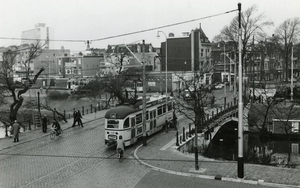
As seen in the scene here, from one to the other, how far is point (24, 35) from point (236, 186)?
136 metres

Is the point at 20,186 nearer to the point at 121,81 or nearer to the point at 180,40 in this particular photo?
the point at 121,81

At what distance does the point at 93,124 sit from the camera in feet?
104

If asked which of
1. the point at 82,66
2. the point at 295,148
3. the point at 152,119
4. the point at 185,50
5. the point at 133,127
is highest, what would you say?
the point at 185,50

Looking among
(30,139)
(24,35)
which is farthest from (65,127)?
(24,35)

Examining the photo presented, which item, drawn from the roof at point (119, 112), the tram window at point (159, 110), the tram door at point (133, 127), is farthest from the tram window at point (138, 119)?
the tram window at point (159, 110)

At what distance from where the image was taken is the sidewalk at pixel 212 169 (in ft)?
48.5

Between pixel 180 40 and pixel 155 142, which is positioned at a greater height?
pixel 180 40

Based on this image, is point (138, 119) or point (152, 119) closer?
point (138, 119)

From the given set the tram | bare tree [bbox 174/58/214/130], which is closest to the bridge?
bare tree [bbox 174/58/214/130]

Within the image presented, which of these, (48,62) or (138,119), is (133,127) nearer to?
(138,119)

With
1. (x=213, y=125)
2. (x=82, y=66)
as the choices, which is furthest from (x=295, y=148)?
(x=82, y=66)

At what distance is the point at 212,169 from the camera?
54.6 ft

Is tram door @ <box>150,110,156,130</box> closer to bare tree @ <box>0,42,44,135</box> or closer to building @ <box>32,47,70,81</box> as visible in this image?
bare tree @ <box>0,42,44,135</box>

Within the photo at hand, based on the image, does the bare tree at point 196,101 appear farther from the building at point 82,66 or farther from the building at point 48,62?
the building at point 48,62
